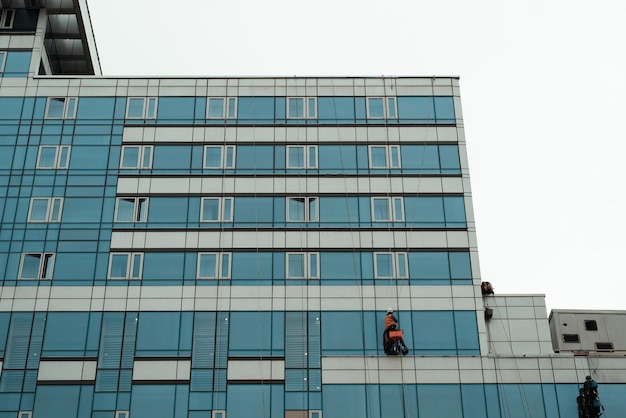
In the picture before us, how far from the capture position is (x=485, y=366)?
41250 millimetres

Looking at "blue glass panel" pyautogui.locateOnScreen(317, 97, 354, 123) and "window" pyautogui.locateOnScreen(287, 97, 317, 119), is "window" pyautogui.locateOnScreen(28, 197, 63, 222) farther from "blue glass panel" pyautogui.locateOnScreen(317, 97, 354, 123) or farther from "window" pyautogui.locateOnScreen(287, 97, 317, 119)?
"blue glass panel" pyautogui.locateOnScreen(317, 97, 354, 123)

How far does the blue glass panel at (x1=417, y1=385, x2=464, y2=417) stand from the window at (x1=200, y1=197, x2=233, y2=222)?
1514 centimetres

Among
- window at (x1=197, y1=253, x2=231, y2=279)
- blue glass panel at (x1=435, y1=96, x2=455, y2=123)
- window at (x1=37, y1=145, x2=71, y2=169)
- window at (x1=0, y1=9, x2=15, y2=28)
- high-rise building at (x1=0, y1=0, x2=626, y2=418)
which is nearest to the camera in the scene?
high-rise building at (x1=0, y1=0, x2=626, y2=418)

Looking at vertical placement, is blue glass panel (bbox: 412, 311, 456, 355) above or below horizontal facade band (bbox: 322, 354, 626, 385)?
above

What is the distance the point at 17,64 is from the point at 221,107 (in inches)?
548

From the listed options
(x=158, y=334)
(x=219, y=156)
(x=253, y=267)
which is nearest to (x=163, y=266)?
(x=158, y=334)

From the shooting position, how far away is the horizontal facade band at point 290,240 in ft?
146

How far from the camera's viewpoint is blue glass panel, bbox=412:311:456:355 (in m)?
41.9

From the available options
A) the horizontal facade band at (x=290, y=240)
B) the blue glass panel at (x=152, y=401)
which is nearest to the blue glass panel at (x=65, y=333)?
the blue glass panel at (x=152, y=401)

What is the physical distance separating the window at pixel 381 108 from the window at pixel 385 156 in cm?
230

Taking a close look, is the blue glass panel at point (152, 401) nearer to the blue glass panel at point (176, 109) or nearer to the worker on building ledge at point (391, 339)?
the worker on building ledge at point (391, 339)

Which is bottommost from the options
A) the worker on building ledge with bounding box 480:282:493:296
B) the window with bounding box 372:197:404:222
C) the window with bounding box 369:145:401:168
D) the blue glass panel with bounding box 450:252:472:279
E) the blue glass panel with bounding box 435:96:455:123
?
the worker on building ledge with bounding box 480:282:493:296

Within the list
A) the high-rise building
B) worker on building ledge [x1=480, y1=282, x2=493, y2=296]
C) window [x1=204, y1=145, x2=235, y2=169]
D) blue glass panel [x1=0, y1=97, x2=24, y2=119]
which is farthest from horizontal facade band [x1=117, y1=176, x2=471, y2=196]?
blue glass panel [x1=0, y1=97, x2=24, y2=119]

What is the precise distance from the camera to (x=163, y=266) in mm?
43875
